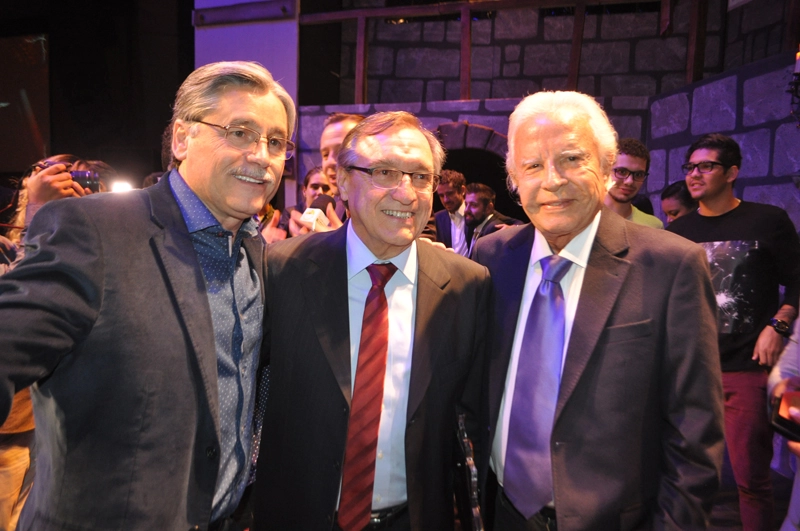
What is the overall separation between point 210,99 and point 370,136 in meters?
0.56

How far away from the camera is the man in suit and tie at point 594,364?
1429 mm

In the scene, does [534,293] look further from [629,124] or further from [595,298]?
[629,124]

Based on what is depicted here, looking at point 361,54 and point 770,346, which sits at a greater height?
point 361,54

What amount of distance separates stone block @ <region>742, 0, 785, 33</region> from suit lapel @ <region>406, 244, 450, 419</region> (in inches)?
250

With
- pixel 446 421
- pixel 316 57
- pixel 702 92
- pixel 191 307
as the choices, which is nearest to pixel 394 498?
pixel 446 421

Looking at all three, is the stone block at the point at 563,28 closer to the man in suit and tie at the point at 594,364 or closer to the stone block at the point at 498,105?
the stone block at the point at 498,105

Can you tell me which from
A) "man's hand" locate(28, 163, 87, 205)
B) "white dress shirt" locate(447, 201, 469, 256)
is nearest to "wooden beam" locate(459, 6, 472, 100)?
"white dress shirt" locate(447, 201, 469, 256)

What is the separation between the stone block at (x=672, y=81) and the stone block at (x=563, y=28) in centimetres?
113

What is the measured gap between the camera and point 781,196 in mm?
3734

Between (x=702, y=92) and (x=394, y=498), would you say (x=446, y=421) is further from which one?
(x=702, y=92)

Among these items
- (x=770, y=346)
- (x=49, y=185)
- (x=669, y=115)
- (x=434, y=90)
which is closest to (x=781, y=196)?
(x=669, y=115)

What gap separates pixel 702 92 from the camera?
432 cm

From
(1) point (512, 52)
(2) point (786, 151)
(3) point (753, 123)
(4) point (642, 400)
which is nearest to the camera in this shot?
(4) point (642, 400)

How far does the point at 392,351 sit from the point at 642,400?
73 cm
